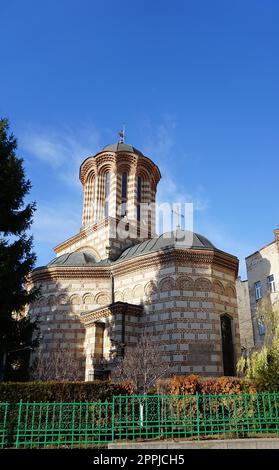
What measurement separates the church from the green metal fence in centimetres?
611

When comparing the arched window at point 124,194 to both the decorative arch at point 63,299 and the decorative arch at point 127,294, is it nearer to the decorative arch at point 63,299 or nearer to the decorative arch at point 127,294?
the decorative arch at point 127,294

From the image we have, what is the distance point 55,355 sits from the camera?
17.0 metres

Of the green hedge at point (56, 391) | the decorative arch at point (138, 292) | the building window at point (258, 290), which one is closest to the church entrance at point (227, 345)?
the decorative arch at point (138, 292)

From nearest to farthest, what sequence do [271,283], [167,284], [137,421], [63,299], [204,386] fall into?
[137,421] < [204,386] < [167,284] < [63,299] < [271,283]

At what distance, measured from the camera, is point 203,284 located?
17.0 m

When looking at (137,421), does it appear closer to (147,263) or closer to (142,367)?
(142,367)

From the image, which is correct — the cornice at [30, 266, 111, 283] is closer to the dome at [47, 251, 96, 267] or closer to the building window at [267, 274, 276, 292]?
the dome at [47, 251, 96, 267]

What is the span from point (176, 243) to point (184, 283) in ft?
6.06

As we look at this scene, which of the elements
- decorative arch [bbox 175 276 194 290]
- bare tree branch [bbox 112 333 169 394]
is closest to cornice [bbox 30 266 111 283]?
decorative arch [bbox 175 276 194 290]

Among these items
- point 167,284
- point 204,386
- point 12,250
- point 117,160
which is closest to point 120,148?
point 117,160

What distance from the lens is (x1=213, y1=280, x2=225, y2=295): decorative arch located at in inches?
680
